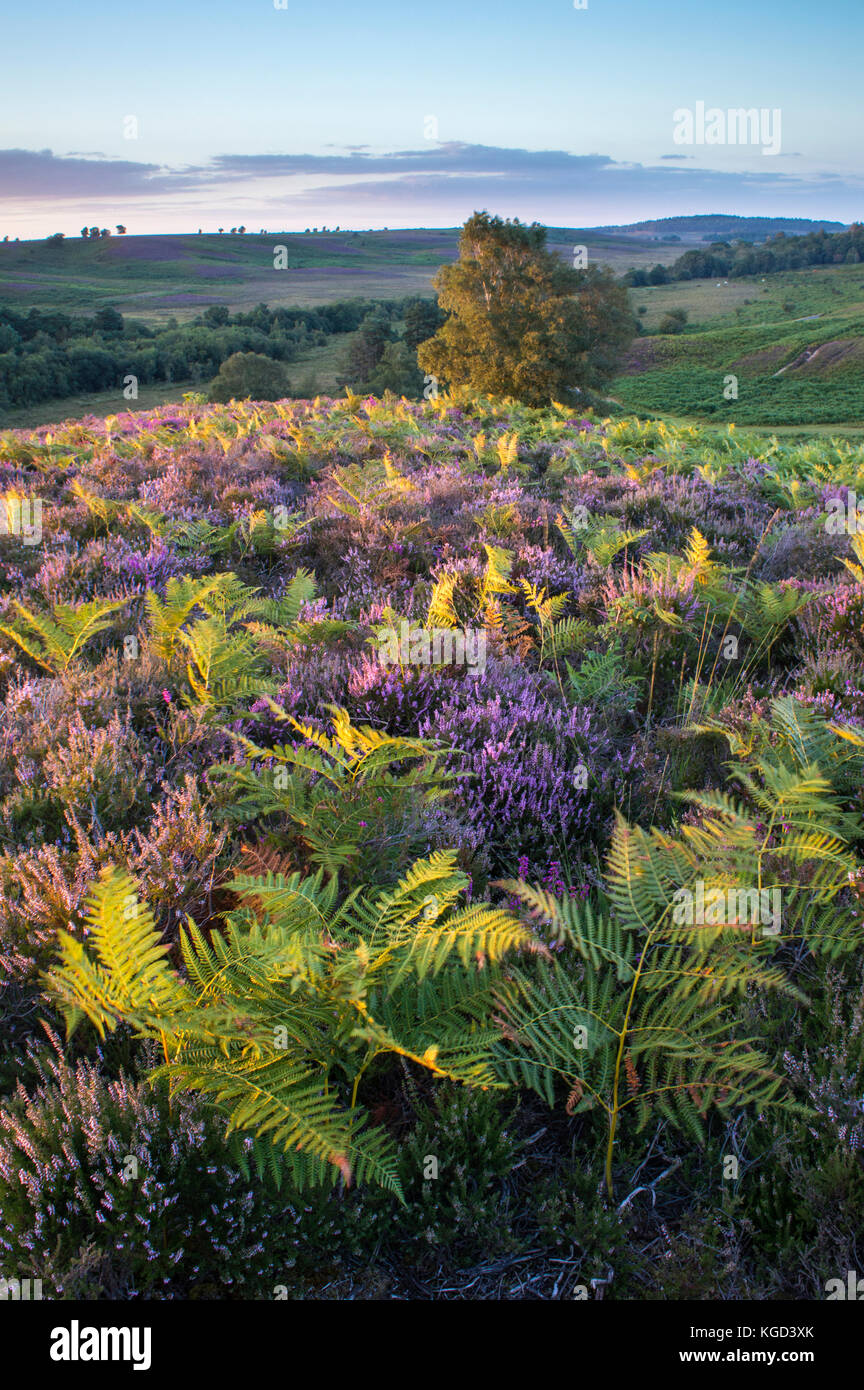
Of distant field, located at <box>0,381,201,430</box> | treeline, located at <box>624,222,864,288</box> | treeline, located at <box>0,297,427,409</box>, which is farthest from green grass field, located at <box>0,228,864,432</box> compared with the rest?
treeline, located at <box>624,222,864,288</box>

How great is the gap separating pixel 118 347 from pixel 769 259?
389 feet

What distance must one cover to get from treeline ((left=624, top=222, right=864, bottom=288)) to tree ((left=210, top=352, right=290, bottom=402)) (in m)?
97.8

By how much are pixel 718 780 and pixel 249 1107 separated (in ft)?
7.33

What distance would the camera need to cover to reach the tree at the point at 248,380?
40750 millimetres

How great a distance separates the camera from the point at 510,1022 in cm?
Result: 186

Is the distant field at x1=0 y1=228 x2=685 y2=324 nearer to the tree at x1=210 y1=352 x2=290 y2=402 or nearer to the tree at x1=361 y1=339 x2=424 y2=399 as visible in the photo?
the tree at x1=361 y1=339 x2=424 y2=399

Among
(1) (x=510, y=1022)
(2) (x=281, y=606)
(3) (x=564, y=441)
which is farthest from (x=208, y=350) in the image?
(1) (x=510, y=1022)

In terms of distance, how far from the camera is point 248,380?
42.0m

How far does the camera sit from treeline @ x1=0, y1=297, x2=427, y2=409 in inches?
1630

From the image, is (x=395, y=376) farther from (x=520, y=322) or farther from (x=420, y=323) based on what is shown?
(x=420, y=323)

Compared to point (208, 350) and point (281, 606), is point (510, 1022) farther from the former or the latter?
point (208, 350)

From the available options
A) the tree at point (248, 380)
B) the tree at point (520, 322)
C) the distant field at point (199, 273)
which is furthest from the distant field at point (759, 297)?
the tree at point (248, 380)

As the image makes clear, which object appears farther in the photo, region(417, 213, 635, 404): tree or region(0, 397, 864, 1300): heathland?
region(417, 213, 635, 404): tree

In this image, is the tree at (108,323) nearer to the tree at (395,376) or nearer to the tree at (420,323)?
the tree at (395,376)
